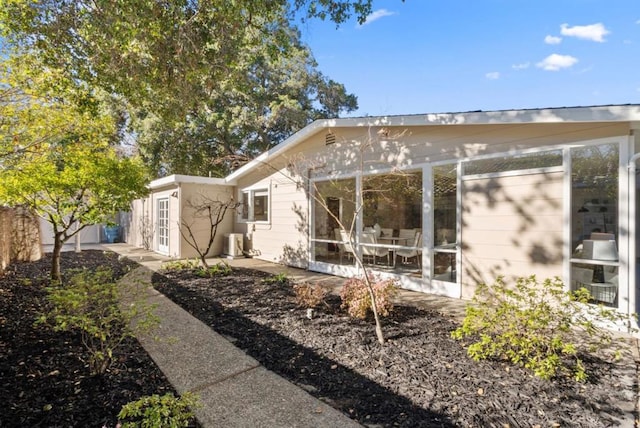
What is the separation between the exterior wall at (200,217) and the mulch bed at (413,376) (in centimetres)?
650

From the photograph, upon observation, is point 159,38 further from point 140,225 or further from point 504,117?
point 140,225

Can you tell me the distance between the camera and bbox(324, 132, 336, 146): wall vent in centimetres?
794

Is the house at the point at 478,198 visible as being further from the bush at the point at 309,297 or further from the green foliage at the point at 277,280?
the green foliage at the point at 277,280

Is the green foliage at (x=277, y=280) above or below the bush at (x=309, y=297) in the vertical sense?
below

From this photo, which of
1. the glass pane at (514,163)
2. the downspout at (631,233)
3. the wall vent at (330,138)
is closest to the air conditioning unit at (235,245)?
the wall vent at (330,138)

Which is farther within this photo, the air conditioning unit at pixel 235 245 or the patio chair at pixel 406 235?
the air conditioning unit at pixel 235 245

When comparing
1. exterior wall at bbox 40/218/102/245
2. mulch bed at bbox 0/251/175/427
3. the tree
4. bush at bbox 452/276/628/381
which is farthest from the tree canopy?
exterior wall at bbox 40/218/102/245

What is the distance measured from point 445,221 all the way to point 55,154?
7518 mm

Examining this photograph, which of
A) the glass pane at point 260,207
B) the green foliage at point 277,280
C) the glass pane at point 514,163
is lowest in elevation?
the green foliage at point 277,280

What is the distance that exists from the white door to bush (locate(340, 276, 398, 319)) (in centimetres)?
884

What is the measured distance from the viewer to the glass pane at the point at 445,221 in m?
5.93

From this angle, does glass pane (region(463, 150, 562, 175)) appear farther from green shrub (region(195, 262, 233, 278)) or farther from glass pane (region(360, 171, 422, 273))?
green shrub (region(195, 262, 233, 278))

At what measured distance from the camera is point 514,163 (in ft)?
16.9

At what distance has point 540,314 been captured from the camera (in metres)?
3.17
